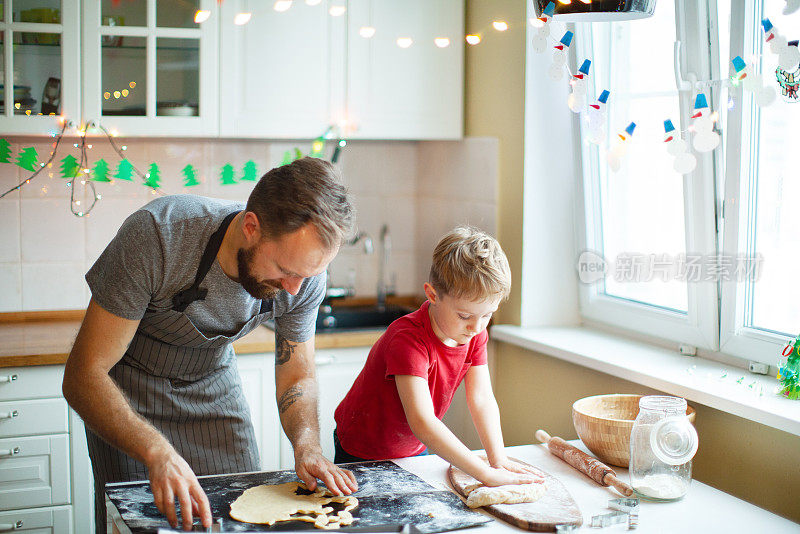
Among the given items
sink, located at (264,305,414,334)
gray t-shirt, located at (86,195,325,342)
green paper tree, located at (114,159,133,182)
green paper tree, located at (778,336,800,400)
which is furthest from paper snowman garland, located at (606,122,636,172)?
green paper tree, located at (114,159,133,182)

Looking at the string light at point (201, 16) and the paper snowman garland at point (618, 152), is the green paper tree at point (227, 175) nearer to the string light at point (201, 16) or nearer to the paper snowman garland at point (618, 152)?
the string light at point (201, 16)

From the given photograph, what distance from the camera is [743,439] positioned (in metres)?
1.94

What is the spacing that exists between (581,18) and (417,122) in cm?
132

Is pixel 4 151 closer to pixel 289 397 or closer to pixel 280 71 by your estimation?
pixel 280 71

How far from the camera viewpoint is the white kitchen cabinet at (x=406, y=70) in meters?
3.01

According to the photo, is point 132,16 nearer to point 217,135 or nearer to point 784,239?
point 217,135

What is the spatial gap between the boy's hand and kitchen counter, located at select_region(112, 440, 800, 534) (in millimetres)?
75

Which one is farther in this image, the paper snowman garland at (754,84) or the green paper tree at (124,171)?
the green paper tree at (124,171)

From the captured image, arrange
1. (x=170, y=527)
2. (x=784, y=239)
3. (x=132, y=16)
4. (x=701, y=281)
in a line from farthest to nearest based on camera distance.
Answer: (x=132, y=16) → (x=701, y=281) → (x=784, y=239) → (x=170, y=527)

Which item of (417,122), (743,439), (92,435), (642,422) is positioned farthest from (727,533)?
(417,122)

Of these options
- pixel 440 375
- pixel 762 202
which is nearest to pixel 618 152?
pixel 762 202

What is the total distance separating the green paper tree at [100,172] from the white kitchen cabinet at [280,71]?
1.50 feet

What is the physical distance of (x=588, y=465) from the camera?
1.76 m

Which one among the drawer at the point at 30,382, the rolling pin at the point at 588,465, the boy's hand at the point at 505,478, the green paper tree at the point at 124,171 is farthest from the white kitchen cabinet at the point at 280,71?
the boy's hand at the point at 505,478
